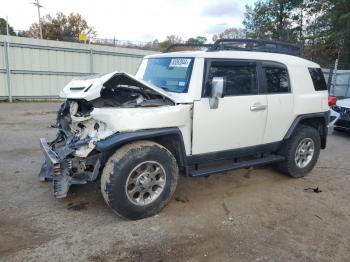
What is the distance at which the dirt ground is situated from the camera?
318cm

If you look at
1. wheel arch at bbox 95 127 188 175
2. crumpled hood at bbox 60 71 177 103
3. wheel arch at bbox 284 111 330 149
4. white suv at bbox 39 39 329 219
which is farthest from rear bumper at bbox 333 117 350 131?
crumpled hood at bbox 60 71 177 103

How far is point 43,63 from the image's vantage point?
1469 cm

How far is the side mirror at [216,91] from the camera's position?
3.85 meters

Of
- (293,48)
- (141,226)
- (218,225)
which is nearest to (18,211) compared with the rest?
(141,226)

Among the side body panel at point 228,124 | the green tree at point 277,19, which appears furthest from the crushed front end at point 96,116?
the green tree at point 277,19

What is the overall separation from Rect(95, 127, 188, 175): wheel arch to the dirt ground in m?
0.65

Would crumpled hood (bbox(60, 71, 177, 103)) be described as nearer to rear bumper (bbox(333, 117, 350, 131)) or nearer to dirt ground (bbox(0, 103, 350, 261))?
dirt ground (bbox(0, 103, 350, 261))

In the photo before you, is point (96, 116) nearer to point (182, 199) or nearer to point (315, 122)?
point (182, 199)

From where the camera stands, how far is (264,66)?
15.7 ft

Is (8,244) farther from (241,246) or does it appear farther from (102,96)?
(241,246)

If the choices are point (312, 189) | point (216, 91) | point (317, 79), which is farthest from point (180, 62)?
point (312, 189)

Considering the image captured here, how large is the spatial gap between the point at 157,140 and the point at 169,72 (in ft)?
3.34

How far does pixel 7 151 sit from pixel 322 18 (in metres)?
31.2

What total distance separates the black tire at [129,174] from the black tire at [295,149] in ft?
7.43
